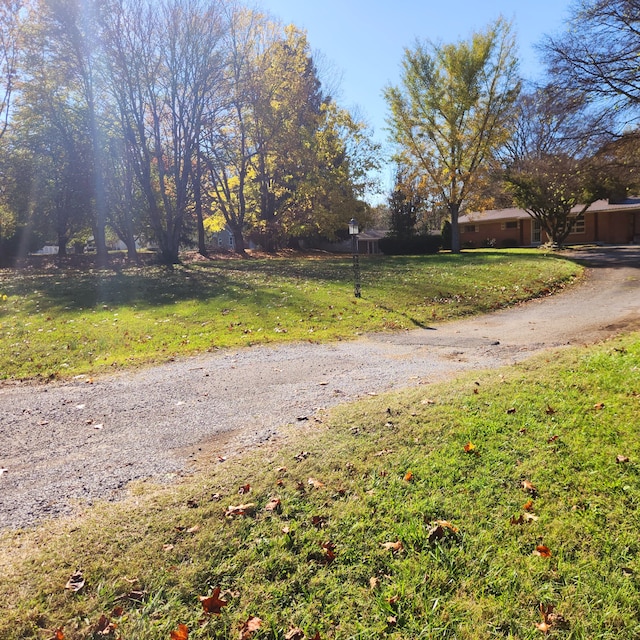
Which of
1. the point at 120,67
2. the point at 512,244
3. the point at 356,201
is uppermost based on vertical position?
the point at 120,67

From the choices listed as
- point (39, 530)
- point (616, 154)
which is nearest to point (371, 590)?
point (39, 530)

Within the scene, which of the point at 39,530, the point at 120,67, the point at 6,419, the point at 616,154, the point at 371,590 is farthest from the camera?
the point at 616,154

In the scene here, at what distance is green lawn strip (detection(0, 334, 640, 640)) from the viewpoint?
93.6 inches

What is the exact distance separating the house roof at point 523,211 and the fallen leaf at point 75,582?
117 ft

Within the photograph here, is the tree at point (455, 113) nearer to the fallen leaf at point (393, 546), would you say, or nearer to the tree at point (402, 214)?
the tree at point (402, 214)

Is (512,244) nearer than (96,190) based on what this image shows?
No

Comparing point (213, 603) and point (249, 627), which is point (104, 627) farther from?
point (249, 627)

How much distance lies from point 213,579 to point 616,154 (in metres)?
25.1

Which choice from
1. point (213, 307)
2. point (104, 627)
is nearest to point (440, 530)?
point (104, 627)

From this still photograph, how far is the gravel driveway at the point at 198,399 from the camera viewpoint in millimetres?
3934

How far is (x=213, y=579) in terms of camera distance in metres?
2.65

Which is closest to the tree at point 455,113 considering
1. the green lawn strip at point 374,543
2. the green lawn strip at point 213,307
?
the green lawn strip at point 213,307

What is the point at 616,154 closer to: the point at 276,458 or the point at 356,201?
the point at 356,201

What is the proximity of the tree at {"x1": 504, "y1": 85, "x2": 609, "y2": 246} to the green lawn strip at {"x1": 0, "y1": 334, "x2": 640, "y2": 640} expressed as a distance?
21272 millimetres
